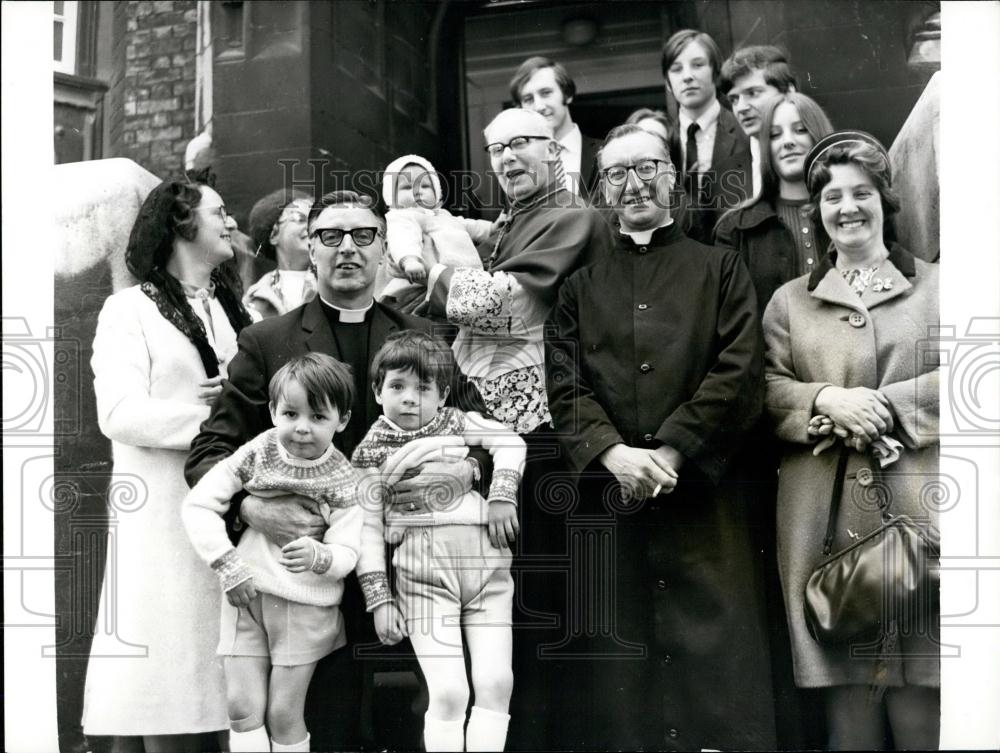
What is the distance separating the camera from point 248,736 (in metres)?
5.00

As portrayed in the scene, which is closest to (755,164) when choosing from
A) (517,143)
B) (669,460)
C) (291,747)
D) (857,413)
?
(517,143)

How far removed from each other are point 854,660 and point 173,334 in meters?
3.12

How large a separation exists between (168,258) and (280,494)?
1.21 m

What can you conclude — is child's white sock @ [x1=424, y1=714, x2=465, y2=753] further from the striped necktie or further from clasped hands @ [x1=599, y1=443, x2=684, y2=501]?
the striped necktie

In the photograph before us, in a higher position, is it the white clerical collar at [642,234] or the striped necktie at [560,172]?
the striped necktie at [560,172]

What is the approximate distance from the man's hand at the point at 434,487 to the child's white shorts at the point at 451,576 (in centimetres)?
9

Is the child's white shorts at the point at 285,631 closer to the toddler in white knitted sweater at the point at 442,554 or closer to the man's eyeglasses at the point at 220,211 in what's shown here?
the toddler in white knitted sweater at the point at 442,554

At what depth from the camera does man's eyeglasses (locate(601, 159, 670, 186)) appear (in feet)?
16.4

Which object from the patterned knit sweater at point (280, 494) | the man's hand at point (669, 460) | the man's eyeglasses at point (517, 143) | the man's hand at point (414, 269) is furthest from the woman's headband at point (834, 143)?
the patterned knit sweater at point (280, 494)

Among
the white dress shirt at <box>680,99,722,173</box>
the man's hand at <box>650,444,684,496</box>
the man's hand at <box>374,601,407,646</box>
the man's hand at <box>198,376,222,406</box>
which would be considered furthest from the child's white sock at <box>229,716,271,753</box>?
the white dress shirt at <box>680,99,722,173</box>

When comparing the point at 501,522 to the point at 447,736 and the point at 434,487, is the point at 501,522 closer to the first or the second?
the point at 434,487

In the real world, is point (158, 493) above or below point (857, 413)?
below

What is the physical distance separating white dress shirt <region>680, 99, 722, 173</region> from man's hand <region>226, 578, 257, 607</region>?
253cm

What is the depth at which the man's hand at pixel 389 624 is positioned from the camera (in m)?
4.97
